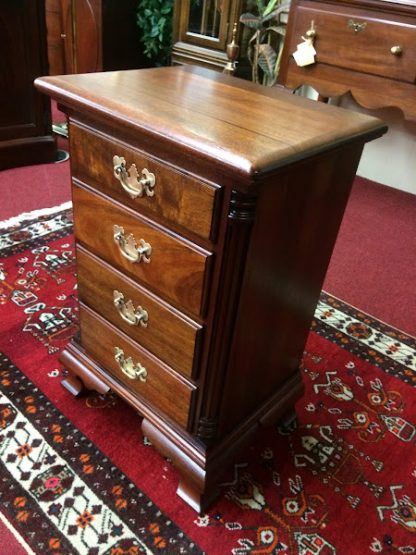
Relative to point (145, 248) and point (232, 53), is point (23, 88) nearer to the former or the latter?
point (232, 53)

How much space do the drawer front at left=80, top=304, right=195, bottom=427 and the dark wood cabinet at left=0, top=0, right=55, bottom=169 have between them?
155 cm

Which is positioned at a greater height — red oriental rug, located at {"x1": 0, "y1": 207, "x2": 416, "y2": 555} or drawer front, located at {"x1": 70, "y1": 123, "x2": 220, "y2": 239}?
drawer front, located at {"x1": 70, "y1": 123, "x2": 220, "y2": 239}

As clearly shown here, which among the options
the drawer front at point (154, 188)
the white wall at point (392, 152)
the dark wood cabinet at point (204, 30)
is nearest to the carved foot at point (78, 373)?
the drawer front at point (154, 188)

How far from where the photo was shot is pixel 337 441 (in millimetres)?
1152

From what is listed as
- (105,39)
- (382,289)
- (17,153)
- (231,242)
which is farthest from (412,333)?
(105,39)

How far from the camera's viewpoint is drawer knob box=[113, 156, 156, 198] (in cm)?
76

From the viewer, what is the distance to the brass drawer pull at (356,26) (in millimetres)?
1827

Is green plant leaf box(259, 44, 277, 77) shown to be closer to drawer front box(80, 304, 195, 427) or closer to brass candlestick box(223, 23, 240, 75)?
brass candlestick box(223, 23, 240, 75)

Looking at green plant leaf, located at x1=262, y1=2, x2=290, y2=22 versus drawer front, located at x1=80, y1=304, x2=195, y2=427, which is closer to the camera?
drawer front, located at x1=80, y1=304, x2=195, y2=427

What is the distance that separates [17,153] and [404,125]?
6.18 feet

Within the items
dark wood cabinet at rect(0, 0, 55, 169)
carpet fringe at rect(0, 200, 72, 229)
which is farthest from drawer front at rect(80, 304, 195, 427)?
dark wood cabinet at rect(0, 0, 55, 169)

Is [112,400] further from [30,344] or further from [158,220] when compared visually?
[158,220]

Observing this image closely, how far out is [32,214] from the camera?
195cm

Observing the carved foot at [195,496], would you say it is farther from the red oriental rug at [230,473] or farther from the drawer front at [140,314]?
the drawer front at [140,314]
